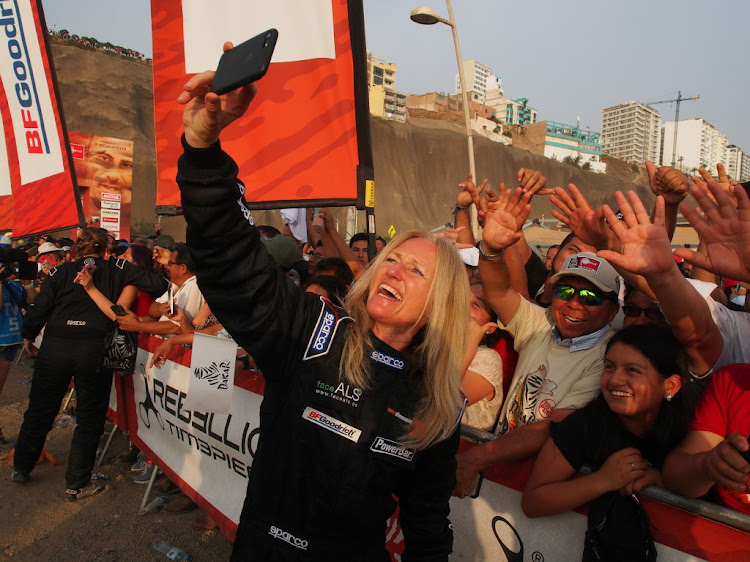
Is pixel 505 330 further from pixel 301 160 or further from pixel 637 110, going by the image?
pixel 637 110

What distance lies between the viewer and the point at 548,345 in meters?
2.79

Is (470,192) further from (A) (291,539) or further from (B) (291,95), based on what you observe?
(A) (291,539)

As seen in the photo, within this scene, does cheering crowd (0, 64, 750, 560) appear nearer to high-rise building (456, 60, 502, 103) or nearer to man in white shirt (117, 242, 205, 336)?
man in white shirt (117, 242, 205, 336)

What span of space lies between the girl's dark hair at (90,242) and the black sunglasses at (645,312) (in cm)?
416

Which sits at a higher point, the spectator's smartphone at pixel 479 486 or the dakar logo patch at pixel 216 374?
the dakar logo patch at pixel 216 374

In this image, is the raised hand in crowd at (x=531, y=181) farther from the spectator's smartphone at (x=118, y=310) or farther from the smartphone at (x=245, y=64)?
the spectator's smartphone at (x=118, y=310)

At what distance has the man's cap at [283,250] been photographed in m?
4.86

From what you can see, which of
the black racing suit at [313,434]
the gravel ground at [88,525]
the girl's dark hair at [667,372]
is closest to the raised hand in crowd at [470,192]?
the girl's dark hair at [667,372]

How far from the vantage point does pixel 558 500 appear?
2080 millimetres

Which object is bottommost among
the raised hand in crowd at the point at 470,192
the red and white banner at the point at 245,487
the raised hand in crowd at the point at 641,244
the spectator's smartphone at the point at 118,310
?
the red and white banner at the point at 245,487

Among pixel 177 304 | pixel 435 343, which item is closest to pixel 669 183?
pixel 435 343

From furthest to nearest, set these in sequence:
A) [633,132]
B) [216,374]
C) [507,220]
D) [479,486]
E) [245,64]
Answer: [633,132], [216,374], [507,220], [479,486], [245,64]

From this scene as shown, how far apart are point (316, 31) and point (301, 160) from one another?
3.10 feet

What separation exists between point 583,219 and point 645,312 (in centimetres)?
63
